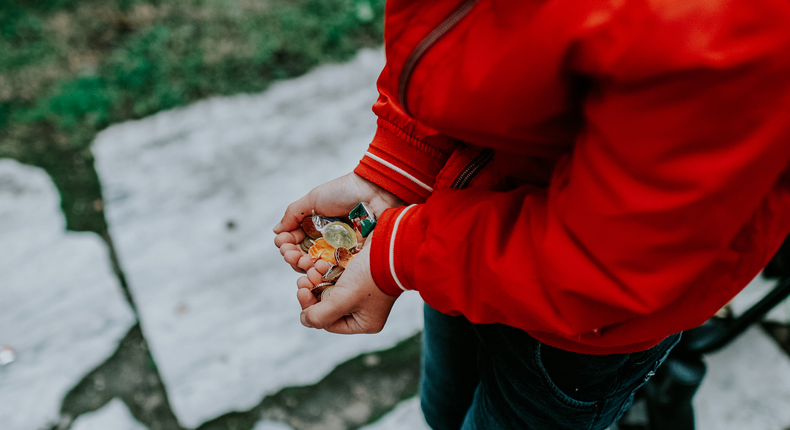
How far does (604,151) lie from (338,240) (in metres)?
0.51

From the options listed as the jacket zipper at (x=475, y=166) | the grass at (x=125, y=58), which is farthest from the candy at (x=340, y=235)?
the grass at (x=125, y=58)

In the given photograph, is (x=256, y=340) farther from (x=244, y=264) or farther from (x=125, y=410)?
(x=125, y=410)

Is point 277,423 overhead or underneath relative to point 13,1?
underneath

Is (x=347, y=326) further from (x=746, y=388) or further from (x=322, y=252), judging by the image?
(x=746, y=388)

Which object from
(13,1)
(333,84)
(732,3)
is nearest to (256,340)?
(333,84)

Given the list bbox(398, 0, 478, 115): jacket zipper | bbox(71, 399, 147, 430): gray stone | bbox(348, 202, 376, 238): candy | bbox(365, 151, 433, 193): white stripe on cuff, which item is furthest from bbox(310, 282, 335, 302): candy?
bbox(71, 399, 147, 430): gray stone

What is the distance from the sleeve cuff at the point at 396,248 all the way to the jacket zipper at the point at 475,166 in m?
0.08

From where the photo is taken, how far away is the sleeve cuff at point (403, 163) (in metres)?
0.78

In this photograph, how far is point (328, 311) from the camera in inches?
29.3

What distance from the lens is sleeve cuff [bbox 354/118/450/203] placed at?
0.78 m

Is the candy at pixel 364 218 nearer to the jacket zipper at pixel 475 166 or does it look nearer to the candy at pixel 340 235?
the candy at pixel 340 235

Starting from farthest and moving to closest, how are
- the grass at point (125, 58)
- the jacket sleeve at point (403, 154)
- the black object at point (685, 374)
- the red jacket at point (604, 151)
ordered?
the grass at point (125, 58)
the black object at point (685, 374)
the jacket sleeve at point (403, 154)
the red jacket at point (604, 151)

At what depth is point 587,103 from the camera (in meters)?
0.44

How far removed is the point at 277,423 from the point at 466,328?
0.67m
